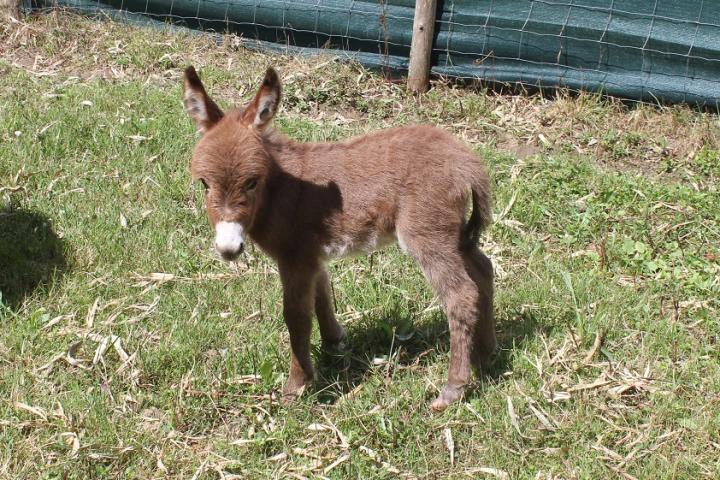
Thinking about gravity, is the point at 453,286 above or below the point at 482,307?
above

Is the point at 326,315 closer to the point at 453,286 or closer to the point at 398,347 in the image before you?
the point at 398,347

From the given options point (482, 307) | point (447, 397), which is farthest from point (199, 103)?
point (447, 397)

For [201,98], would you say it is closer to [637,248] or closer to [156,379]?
[156,379]

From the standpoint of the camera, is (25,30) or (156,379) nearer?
(156,379)

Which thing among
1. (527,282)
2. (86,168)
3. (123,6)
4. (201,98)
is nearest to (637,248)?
(527,282)

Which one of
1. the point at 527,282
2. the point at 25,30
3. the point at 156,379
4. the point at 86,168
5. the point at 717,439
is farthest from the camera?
the point at 25,30

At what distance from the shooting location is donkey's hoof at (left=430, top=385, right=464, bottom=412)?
4.77 m

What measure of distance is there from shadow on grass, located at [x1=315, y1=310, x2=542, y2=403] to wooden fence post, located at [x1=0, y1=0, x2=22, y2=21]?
590 cm

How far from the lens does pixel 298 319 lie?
479cm

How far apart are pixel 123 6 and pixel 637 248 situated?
246 inches

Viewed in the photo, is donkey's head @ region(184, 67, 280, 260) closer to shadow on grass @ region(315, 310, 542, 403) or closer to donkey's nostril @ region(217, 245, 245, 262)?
donkey's nostril @ region(217, 245, 245, 262)

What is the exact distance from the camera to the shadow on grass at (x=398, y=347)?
5.06 meters

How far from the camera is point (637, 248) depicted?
20.2 ft

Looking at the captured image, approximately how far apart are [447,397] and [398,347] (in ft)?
1.94
